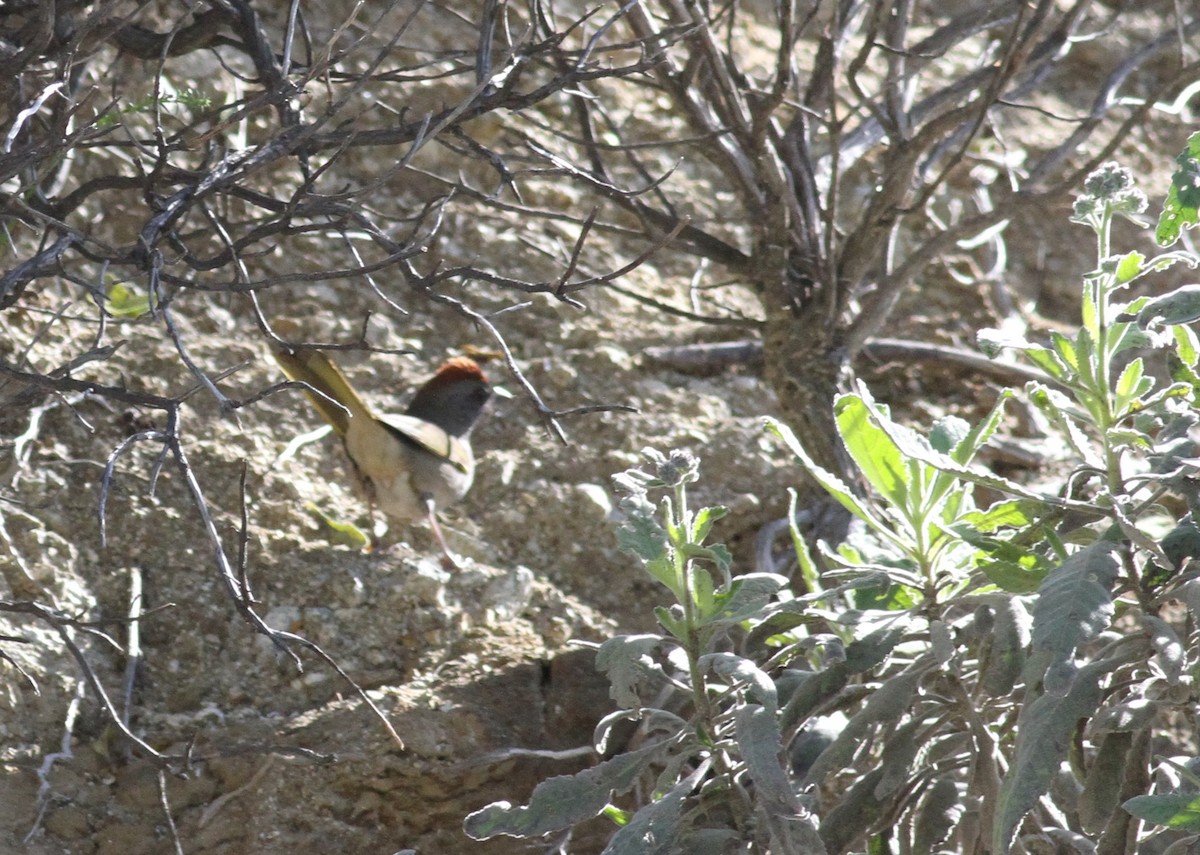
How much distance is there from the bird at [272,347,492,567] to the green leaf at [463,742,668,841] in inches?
59.6

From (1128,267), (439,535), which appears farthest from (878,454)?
(439,535)

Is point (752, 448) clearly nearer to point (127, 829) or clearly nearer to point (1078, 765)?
point (1078, 765)

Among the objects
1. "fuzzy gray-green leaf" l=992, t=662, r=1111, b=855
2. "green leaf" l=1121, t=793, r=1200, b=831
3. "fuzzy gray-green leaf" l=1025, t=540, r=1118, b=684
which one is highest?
"fuzzy gray-green leaf" l=1025, t=540, r=1118, b=684

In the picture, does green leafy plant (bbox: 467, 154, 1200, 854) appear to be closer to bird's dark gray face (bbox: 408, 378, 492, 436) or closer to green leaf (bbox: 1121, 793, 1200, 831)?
green leaf (bbox: 1121, 793, 1200, 831)

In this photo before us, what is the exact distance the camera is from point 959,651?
8.17ft

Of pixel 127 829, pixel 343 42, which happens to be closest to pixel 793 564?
pixel 127 829

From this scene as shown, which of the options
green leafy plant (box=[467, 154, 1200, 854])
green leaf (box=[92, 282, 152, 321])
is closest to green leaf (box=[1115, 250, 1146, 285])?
green leafy plant (box=[467, 154, 1200, 854])

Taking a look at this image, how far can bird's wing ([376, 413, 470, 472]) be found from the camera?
4.05 meters

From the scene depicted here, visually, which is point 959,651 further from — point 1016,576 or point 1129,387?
point 1129,387

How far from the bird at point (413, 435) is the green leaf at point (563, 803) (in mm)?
1513

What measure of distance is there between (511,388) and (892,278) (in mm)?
1579

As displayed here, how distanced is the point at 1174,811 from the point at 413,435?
2.91m

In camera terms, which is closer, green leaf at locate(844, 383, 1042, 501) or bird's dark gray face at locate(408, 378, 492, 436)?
green leaf at locate(844, 383, 1042, 501)

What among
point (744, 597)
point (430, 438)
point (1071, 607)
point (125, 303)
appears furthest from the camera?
point (430, 438)
